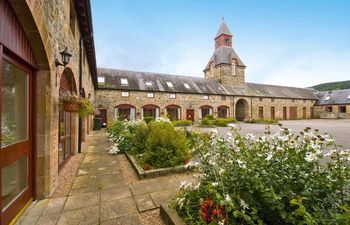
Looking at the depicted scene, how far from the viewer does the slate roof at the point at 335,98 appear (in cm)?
2761

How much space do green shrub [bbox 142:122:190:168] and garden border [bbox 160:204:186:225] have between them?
1877mm

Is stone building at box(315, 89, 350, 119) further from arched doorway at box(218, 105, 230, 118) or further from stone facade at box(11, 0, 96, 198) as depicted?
stone facade at box(11, 0, 96, 198)

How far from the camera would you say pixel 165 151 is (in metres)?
4.45

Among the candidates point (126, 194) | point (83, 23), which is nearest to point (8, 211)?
point (126, 194)

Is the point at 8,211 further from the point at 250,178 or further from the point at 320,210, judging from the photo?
the point at 320,210

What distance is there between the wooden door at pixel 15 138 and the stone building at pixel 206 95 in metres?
12.0

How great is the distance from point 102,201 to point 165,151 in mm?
1912

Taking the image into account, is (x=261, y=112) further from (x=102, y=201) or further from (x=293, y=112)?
(x=102, y=201)

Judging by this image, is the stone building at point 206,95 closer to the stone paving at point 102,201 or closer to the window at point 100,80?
the window at point 100,80

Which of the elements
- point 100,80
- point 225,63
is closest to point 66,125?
point 100,80

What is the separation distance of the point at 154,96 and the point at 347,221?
18.4 m

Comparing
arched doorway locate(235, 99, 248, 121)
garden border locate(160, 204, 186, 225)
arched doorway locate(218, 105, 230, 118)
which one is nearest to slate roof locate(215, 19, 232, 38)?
arched doorway locate(235, 99, 248, 121)

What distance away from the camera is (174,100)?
65.3 feet

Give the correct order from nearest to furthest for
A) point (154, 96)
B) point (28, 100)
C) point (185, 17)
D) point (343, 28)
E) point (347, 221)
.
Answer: point (347, 221) → point (28, 100) → point (343, 28) → point (185, 17) → point (154, 96)
